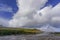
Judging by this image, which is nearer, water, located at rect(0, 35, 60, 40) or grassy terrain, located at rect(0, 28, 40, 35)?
grassy terrain, located at rect(0, 28, 40, 35)

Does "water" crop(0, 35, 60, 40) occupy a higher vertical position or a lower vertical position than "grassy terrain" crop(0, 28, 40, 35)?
lower

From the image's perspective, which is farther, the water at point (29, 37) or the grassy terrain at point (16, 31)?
the water at point (29, 37)

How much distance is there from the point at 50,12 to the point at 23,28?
6.29 feet

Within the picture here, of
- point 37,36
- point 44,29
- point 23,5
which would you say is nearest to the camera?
point 23,5

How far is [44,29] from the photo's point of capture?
33.5ft

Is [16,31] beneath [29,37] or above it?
above

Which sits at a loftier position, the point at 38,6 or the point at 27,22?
the point at 38,6

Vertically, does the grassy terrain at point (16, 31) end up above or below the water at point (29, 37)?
above

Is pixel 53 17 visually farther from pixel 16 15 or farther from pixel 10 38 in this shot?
pixel 10 38

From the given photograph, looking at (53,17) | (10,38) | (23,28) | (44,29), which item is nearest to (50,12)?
(53,17)

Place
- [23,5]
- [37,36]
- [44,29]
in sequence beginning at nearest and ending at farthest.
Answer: [23,5]
[44,29]
[37,36]

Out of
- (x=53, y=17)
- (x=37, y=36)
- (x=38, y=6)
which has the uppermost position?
(x=38, y=6)

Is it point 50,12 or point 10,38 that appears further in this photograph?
point 10,38

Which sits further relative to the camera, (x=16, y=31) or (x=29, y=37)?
(x=29, y=37)
